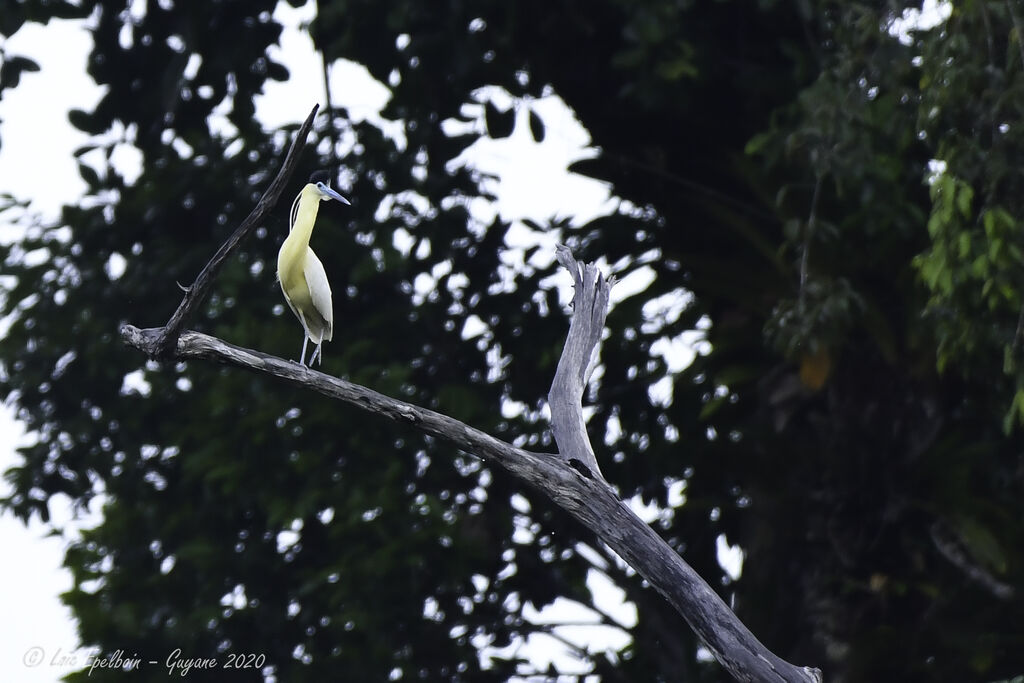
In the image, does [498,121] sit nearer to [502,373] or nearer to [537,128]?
[537,128]

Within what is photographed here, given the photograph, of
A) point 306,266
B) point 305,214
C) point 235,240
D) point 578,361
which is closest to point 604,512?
point 578,361

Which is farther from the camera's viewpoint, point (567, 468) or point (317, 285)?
point (317, 285)

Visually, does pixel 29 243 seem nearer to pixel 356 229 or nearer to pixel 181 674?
pixel 356 229

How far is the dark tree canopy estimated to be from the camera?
759 centimetres

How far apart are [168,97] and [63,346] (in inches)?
85.0

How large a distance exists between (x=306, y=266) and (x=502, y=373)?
4225mm

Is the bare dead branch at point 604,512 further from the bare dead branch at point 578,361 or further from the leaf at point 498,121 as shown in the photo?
the leaf at point 498,121

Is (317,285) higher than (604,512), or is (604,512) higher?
(317,285)

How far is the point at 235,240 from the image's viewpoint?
381cm

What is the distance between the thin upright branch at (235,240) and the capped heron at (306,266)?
0.48 meters

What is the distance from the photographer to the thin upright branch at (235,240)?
11.9 ft

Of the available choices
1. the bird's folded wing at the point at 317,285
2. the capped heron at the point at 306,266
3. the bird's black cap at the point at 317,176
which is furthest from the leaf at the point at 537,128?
the bird's black cap at the point at 317,176

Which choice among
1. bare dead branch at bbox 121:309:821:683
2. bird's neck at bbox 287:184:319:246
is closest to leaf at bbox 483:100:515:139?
bird's neck at bbox 287:184:319:246

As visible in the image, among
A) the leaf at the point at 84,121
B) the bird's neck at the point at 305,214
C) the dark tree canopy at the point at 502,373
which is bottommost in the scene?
the bird's neck at the point at 305,214
